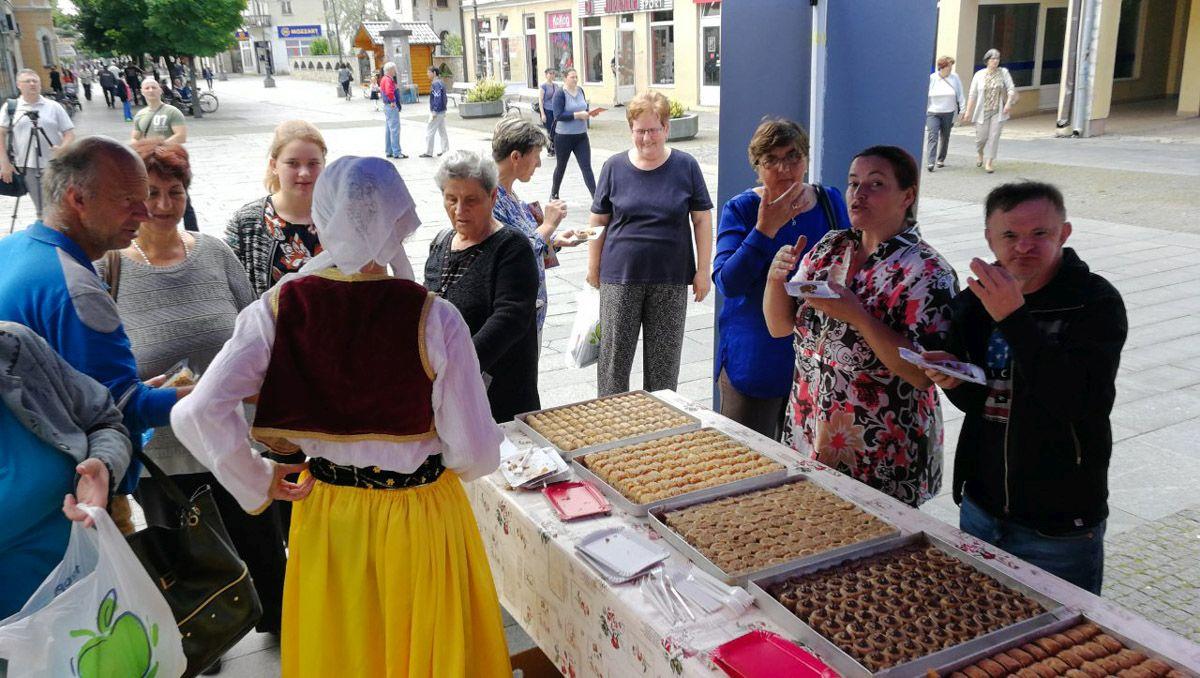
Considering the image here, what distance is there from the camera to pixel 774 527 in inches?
86.7

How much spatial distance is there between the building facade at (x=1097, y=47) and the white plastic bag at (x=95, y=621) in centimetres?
1696

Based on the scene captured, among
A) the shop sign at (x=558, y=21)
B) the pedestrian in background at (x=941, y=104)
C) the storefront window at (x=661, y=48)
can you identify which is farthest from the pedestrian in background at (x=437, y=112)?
the shop sign at (x=558, y=21)

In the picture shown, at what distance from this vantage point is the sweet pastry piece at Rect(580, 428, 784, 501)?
2.45 metres

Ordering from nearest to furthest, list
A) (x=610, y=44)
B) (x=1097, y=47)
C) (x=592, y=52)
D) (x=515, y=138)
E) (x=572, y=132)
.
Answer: (x=515, y=138) → (x=572, y=132) → (x=1097, y=47) → (x=610, y=44) → (x=592, y=52)

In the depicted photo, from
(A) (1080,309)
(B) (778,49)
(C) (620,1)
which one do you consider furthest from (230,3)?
→ (A) (1080,309)

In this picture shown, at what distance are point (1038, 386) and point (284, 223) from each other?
2.59 meters

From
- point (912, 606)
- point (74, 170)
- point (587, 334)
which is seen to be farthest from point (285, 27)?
point (912, 606)

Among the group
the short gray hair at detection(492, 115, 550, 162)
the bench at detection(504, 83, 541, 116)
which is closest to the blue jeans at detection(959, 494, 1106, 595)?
the short gray hair at detection(492, 115, 550, 162)

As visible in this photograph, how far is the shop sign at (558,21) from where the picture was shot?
97.5 feet

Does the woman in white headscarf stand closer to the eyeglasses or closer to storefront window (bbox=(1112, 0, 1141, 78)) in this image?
the eyeglasses

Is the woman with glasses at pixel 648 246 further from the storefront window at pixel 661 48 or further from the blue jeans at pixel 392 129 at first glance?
the storefront window at pixel 661 48

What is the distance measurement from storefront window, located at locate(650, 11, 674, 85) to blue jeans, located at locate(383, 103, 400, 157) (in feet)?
39.6

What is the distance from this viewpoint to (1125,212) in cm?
984

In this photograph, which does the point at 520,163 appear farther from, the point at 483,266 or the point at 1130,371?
the point at 1130,371
